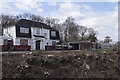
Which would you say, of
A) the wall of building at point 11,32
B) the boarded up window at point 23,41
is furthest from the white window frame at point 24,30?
the boarded up window at point 23,41

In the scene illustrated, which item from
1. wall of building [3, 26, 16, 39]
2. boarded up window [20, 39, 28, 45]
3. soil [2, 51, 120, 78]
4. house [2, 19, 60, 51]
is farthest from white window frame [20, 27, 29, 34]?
soil [2, 51, 120, 78]

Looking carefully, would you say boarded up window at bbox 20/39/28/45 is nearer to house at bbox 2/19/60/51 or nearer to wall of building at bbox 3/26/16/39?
house at bbox 2/19/60/51

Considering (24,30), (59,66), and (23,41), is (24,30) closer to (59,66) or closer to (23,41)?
(23,41)

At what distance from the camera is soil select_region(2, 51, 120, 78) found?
6662mm

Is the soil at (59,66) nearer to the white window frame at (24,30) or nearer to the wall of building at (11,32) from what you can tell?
the wall of building at (11,32)

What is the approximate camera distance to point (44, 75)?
677 centimetres

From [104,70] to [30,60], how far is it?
544 centimetres

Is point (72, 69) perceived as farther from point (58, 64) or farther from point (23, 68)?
point (23, 68)

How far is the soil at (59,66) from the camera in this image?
262 inches

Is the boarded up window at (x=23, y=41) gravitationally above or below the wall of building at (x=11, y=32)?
below

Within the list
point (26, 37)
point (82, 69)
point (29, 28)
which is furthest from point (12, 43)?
point (82, 69)

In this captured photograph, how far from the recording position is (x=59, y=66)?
777 cm

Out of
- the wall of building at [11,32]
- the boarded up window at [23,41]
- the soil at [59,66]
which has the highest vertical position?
the wall of building at [11,32]

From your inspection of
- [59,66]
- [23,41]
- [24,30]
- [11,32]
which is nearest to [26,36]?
[23,41]
